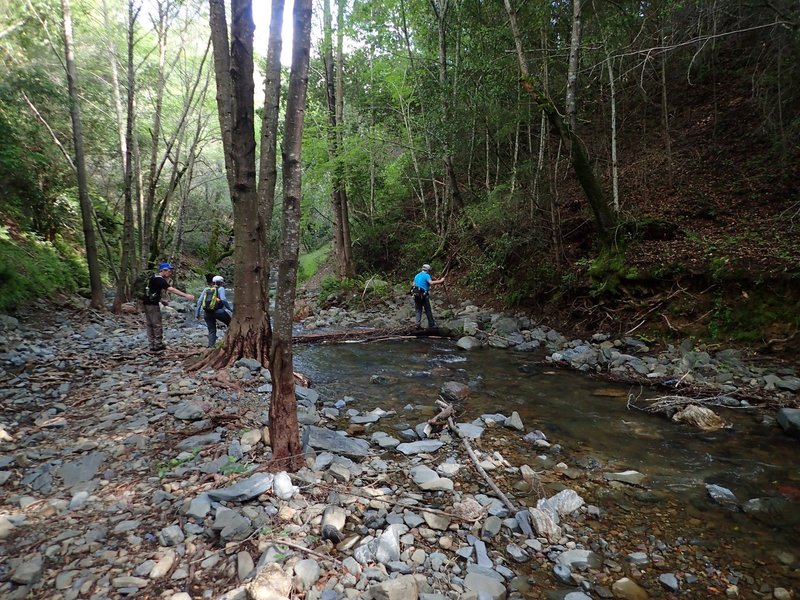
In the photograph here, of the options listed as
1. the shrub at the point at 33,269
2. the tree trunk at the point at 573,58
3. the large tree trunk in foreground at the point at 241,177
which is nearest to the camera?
the large tree trunk in foreground at the point at 241,177

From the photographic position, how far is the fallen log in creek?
35.2 feet

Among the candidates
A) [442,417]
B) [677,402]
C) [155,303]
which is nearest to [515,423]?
[442,417]

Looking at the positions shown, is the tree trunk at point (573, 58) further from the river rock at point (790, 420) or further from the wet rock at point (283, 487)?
the wet rock at point (283, 487)

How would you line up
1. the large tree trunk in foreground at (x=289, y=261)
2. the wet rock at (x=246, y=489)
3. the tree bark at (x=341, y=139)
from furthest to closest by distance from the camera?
the tree bark at (x=341, y=139), the large tree trunk in foreground at (x=289, y=261), the wet rock at (x=246, y=489)

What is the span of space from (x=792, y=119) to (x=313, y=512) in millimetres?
13334

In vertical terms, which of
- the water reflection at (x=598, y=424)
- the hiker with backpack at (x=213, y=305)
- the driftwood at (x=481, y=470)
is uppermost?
the hiker with backpack at (x=213, y=305)

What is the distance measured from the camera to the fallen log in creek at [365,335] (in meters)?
10.7

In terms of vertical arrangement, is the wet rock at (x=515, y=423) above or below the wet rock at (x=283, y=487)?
below

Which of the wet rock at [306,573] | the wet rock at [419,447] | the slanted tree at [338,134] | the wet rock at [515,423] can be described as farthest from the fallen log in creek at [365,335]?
the wet rock at [306,573]

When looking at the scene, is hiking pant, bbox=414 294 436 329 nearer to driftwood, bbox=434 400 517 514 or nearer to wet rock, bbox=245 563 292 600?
driftwood, bbox=434 400 517 514

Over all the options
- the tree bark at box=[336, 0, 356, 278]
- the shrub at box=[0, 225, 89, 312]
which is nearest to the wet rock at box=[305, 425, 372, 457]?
the shrub at box=[0, 225, 89, 312]

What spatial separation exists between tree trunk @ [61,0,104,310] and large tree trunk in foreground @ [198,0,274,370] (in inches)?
292

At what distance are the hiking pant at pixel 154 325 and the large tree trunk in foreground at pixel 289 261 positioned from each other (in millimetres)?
5473

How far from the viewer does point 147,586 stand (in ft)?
8.11
